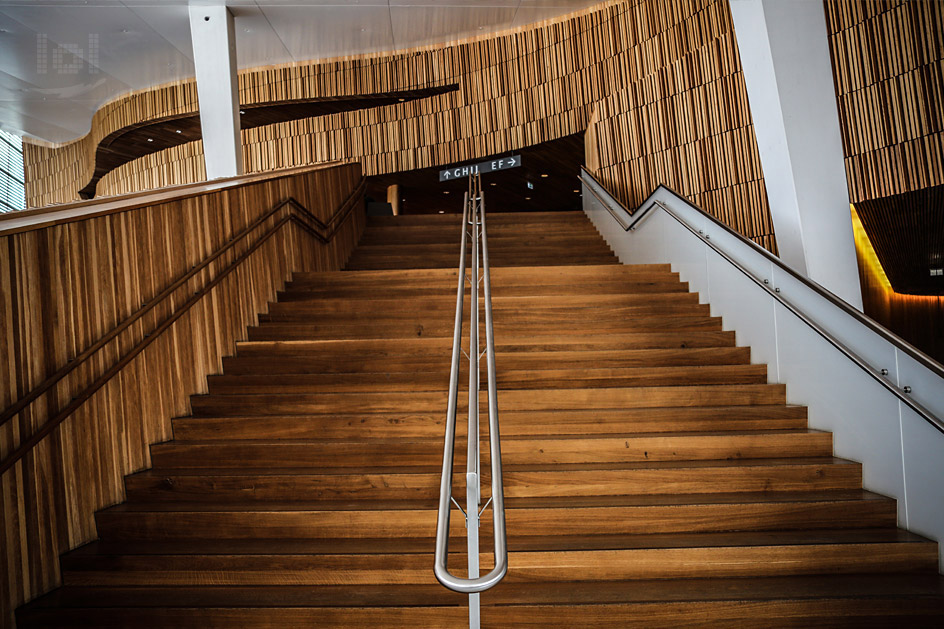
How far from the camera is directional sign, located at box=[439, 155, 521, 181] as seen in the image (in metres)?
12.0

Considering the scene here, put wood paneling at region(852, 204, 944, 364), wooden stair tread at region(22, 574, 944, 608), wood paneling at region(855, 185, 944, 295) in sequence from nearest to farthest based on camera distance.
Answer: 1. wooden stair tread at region(22, 574, 944, 608)
2. wood paneling at region(855, 185, 944, 295)
3. wood paneling at region(852, 204, 944, 364)

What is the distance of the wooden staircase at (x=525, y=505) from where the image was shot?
8.64 ft

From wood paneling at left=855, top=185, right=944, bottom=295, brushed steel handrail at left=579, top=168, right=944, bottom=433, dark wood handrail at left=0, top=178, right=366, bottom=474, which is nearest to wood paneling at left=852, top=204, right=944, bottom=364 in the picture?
wood paneling at left=855, top=185, right=944, bottom=295

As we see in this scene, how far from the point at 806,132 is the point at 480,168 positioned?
25.5ft

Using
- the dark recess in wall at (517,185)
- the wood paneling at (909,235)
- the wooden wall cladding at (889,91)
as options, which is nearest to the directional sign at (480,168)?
the dark recess in wall at (517,185)

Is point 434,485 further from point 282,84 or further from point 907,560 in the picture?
point 282,84

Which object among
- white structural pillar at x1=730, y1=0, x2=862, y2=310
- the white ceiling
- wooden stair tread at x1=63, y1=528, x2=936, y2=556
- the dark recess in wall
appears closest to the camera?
wooden stair tread at x1=63, y1=528, x2=936, y2=556

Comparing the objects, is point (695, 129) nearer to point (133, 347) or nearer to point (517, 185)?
point (517, 185)

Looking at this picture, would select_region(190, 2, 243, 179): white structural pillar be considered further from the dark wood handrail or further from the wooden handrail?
the wooden handrail

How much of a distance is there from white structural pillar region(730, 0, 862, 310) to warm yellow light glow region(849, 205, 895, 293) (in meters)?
3.54

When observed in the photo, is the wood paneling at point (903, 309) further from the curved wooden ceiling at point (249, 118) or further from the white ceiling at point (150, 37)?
the curved wooden ceiling at point (249, 118)

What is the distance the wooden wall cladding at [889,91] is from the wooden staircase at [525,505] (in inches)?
112

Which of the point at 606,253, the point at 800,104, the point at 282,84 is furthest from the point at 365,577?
the point at 282,84

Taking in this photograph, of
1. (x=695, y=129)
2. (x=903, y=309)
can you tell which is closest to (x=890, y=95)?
(x=695, y=129)
